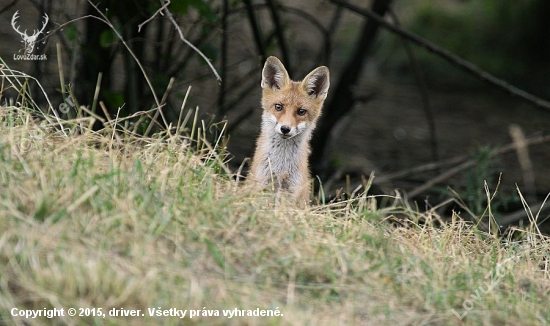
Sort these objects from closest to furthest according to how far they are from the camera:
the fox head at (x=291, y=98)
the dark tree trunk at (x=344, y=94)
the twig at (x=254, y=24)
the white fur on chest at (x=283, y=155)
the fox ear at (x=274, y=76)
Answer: the white fur on chest at (x=283, y=155), the fox head at (x=291, y=98), the fox ear at (x=274, y=76), the twig at (x=254, y=24), the dark tree trunk at (x=344, y=94)

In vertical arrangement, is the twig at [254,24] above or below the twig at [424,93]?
above

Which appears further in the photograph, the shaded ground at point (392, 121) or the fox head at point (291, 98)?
the shaded ground at point (392, 121)

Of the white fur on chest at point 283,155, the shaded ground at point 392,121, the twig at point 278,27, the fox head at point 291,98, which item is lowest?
the shaded ground at point 392,121

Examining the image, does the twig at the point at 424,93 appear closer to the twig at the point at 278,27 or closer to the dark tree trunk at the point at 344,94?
the dark tree trunk at the point at 344,94

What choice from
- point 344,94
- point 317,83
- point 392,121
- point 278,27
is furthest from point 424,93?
point 392,121

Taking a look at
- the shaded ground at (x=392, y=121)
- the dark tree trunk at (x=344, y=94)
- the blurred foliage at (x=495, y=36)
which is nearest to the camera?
the dark tree trunk at (x=344, y=94)

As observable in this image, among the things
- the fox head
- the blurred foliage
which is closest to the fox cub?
the fox head

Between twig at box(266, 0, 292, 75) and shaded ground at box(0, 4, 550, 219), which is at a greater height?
twig at box(266, 0, 292, 75)

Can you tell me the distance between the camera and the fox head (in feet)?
18.8

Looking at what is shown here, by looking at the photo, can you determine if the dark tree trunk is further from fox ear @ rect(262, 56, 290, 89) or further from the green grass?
the green grass

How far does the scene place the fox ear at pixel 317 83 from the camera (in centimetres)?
587

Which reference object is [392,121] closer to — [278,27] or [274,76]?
[278,27]

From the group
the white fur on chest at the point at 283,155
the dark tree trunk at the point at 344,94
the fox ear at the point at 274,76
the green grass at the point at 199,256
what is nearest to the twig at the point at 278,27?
the dark tree trunk at the point at 344,94

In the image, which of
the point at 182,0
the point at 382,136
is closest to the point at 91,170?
the point at 182,0
